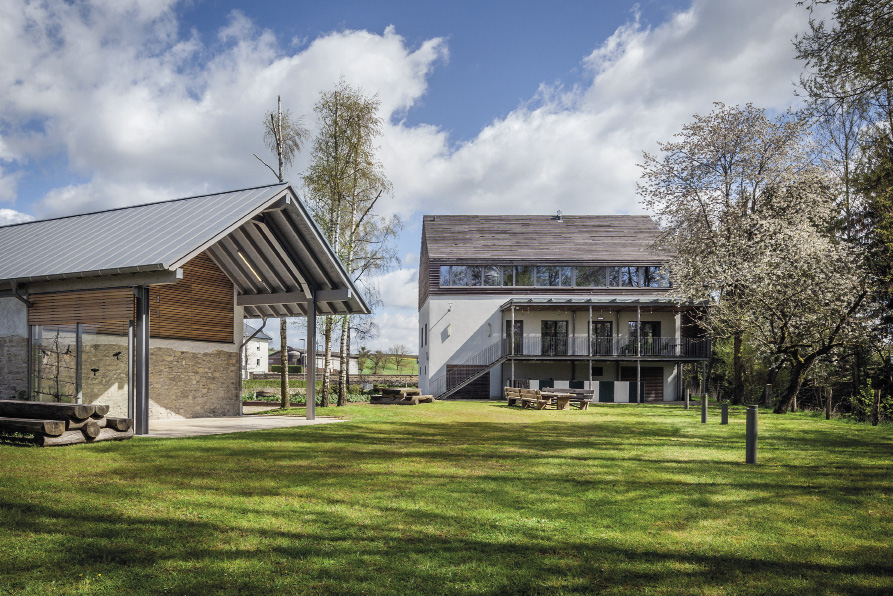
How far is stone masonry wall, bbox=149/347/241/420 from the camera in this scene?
50.3ft

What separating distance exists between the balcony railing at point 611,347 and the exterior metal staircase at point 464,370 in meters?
1.38

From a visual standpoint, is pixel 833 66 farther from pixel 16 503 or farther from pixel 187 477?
pixel 16 503

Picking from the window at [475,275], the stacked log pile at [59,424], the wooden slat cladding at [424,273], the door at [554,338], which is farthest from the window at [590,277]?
the stacked log pile at [59,424]

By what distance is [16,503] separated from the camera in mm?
6141

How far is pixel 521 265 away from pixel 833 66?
26.0 metres

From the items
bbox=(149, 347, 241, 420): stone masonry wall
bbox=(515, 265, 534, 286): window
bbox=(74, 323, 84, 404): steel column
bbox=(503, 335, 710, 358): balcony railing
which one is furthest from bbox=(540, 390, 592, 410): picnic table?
bbox=(74, 323, 84, 404): steel column

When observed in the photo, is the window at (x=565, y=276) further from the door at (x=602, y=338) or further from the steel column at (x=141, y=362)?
the steel column at (x=141, y=362)

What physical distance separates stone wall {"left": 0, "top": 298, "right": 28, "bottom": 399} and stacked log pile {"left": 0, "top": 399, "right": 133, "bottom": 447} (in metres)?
2.62

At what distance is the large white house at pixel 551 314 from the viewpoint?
3241 centimetres

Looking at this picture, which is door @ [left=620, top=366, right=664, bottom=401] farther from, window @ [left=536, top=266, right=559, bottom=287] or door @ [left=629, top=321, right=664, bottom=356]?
window @ [left=536, top=266, right=559, bottom=287]

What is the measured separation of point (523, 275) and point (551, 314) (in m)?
2.82

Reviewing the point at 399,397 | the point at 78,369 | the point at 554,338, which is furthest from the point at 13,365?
the point at 554,338

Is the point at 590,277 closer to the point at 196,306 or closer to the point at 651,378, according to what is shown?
the point at 651,378

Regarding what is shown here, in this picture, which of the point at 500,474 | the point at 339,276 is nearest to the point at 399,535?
the point at 500,474
